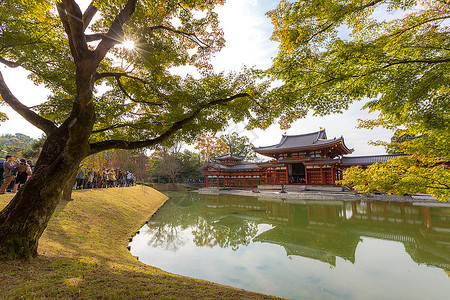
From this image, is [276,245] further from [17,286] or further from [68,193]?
[68,193]

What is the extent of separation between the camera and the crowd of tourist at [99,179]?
11516mm

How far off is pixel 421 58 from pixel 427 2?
0.76 meters

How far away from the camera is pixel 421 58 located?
111 inches

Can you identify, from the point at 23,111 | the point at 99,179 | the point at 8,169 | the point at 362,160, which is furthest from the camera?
the point at 362,160

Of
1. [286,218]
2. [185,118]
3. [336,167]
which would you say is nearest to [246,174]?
→ [336,167]

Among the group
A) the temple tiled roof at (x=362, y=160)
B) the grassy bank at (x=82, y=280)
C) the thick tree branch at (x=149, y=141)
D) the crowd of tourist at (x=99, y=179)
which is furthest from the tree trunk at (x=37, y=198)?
the temple tiled roof at (x=362, y=160)

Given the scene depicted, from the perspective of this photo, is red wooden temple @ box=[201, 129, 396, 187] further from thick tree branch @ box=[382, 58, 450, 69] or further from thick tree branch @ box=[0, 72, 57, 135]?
thick tree branch @ box=[0, 72, 57, 135]

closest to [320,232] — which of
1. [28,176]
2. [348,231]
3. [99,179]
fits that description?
[348,231]

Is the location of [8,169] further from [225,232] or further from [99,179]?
[99,179]

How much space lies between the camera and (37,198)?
9.68 feet

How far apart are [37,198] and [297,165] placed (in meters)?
26.1

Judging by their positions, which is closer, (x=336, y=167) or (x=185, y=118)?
(x=185, y=118)

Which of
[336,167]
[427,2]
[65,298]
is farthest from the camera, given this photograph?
[336,167]

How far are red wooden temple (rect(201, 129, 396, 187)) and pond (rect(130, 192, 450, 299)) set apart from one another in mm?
10913
